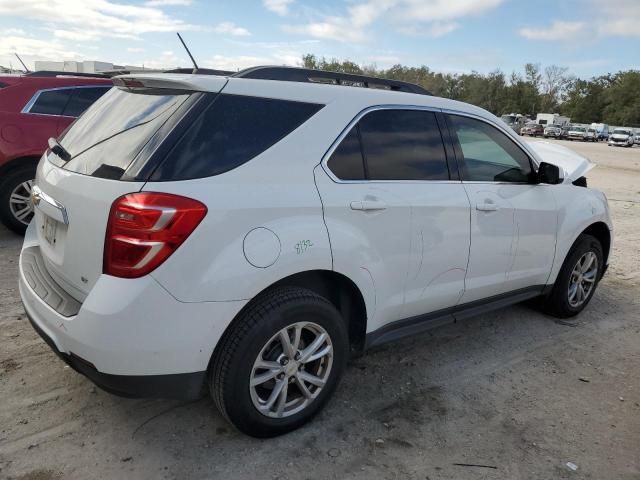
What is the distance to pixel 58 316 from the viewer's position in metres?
2.45

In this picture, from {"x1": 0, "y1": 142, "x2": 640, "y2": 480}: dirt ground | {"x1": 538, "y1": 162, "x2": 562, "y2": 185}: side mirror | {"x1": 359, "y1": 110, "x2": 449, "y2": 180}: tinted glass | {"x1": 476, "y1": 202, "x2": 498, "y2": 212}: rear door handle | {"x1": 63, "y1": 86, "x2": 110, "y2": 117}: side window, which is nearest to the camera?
{"x1": 0, "y1": 142, "x2": 640, "y2": 480}: dirt ground

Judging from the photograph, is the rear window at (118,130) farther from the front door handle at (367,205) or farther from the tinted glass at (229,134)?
the front door handle at (367,205)

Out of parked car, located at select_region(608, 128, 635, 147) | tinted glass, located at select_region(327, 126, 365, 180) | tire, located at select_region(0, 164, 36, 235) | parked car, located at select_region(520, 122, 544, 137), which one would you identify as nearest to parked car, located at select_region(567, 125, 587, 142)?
parked car, located at select_region(520, 122, 544, 137)

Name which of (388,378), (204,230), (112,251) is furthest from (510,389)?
(112,251)

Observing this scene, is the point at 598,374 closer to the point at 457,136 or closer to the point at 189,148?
the point at 457,136

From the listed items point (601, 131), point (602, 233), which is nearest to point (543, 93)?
point (601, 131)

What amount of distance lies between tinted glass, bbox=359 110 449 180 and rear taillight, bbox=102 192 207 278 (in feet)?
3.72

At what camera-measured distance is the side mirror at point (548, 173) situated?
12.9 ft

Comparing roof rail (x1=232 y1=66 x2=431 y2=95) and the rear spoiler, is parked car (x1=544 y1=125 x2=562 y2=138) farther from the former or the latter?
the rear spoiler

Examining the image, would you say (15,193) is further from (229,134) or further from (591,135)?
(591,135)

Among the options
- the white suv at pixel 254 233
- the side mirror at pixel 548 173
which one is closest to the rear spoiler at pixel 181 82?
the white suv at pixel 254 233

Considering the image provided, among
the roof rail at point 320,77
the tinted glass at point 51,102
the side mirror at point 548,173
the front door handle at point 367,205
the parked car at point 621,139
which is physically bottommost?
the parked car at point 621,139

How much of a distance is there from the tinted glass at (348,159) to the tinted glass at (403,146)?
0.06 meters

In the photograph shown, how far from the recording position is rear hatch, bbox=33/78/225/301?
235cm
